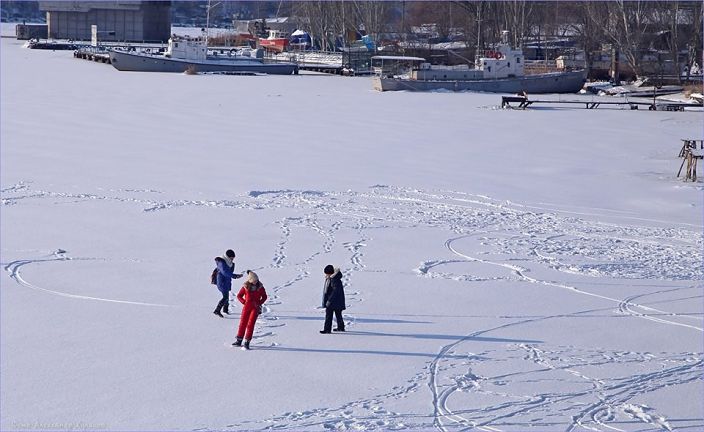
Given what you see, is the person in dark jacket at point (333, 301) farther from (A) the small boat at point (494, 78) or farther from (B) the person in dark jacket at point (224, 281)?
(A) the small boat at point (494, 78)

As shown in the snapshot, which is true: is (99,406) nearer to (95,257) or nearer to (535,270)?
(95,257)

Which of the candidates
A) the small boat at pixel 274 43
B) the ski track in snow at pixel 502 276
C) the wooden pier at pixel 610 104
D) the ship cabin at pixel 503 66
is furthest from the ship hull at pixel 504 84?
the ski track in snow at pixel 502 276

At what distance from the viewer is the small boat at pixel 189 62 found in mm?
48156

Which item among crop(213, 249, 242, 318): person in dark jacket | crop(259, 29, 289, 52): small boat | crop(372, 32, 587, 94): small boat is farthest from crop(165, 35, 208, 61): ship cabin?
crop(213, 249, 242, 318): person in dark jacket

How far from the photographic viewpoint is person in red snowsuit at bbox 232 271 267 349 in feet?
27.5

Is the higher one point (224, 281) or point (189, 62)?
point (189, 62)

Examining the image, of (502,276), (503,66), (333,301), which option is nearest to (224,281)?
(333,301)

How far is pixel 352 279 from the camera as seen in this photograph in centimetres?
1081

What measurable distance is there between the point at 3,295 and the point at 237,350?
2.85 m

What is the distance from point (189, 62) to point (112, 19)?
84.6ft

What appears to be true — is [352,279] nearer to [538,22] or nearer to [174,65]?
[174,65]

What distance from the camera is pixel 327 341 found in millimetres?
8664

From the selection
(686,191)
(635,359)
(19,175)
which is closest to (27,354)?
(635,359)

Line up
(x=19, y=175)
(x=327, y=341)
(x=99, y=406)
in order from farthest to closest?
(x=19, y=175)
(x=327, y=341)
(x=99, y=406)
